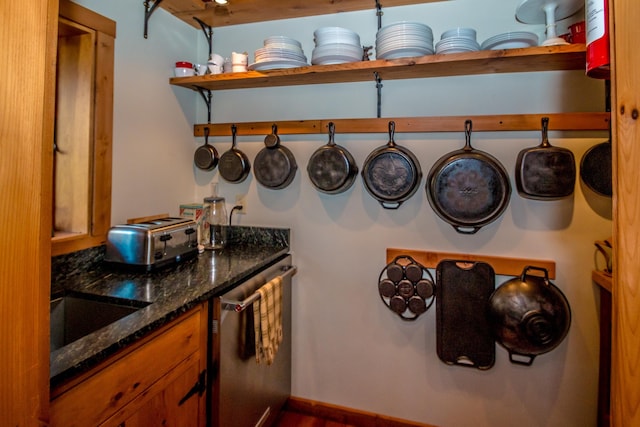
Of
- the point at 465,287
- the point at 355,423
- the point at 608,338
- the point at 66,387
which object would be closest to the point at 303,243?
the point at 465,287

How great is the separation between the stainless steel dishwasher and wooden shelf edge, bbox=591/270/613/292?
1.40 m

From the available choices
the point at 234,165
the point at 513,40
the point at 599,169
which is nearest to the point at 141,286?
the point at 234,165

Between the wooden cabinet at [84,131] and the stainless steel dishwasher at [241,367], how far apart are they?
2.35 feet

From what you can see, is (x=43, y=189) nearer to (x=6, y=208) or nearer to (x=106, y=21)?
(x=6, y=208)

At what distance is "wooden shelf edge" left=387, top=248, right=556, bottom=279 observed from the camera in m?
1.63

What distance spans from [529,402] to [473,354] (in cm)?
34

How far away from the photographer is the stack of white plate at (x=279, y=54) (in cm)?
169

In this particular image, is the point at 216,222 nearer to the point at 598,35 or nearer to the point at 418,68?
the point at 418,68

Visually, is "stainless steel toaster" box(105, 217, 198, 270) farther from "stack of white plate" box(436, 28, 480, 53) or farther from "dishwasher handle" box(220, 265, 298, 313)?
"stack of white plate" box(436, 28, 480, 53)

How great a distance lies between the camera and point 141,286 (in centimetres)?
129

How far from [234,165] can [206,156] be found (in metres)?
0.20

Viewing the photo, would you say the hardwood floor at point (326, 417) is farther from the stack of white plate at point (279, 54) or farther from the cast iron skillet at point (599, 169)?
the stack of white plate at point (279, 54)

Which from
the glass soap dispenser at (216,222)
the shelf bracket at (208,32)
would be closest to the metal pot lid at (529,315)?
the glass soap dispenser at (216,222)

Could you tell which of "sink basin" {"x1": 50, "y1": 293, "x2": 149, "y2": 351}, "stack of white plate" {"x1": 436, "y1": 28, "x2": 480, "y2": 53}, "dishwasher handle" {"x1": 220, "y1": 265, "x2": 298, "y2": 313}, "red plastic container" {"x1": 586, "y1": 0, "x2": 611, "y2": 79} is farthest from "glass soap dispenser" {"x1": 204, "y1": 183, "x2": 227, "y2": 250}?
"red plastic container" {"x1": 586, "y1": 0, "x2": 611, "y2": 79}
